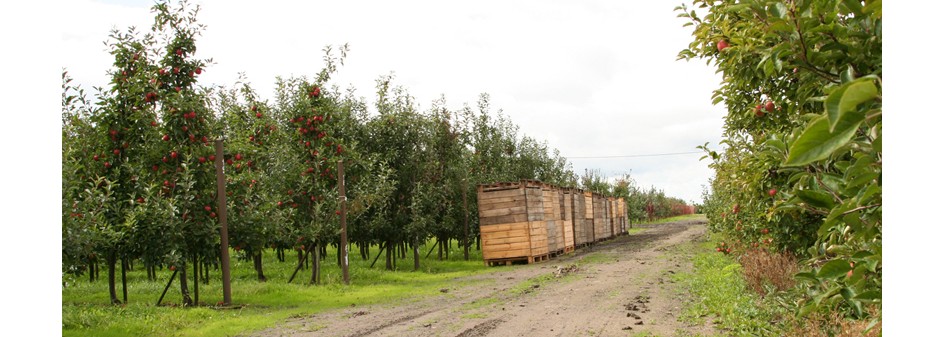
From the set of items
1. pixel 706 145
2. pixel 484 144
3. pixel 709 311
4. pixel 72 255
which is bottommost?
pixel 709 311

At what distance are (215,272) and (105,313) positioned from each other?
8726mm

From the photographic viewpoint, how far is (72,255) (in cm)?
841

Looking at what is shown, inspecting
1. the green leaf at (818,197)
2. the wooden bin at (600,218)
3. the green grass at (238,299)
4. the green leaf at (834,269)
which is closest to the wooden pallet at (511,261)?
the green grass at (238,299)

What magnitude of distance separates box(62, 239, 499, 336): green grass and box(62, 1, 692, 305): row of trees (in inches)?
26.9

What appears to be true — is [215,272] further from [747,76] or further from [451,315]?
[747,76]

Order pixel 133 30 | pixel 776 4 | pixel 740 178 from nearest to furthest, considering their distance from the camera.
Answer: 1. pixel 776 4
2. pixel 740 178
3. pixel 133 30

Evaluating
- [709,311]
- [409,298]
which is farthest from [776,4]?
[409,298]

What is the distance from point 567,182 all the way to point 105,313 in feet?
93.7

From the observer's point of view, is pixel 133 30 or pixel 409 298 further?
pixel 409 298

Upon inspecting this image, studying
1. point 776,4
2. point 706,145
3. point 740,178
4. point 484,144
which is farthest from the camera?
point 484,144

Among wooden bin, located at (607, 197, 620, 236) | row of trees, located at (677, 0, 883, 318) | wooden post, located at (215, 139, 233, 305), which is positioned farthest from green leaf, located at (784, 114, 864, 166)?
wooden bin, located at (607, 197, 620, 236)

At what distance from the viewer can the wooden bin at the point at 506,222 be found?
20734 millimetres

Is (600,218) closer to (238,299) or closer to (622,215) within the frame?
(622,215)

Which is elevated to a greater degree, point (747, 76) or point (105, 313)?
point (747, 76)
